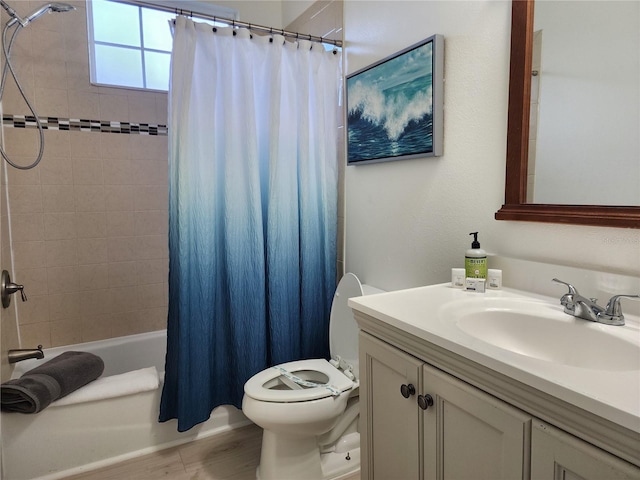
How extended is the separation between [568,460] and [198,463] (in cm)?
167

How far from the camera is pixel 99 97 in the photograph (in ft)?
8.18

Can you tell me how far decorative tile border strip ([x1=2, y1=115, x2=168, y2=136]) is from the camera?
2.34 meters

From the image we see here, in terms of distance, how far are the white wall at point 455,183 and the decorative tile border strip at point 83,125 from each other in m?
1.35

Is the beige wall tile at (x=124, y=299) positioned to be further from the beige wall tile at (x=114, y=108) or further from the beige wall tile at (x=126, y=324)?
the beige wall tile at (x=114, y=108)

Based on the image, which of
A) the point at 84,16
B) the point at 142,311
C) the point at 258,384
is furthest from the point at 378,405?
A: the point at 84,16

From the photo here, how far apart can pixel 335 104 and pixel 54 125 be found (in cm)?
161

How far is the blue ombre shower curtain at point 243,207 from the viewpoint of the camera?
186 cm

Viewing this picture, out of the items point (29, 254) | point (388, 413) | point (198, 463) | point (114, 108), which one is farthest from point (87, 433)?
point (114, 108)

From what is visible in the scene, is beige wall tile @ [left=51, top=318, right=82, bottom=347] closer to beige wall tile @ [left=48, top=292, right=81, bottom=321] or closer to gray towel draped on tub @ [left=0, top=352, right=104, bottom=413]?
beige wall tile @ [left=48, top=292, right=81, bottom=321]

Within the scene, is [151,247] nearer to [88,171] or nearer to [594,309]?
[88,171]

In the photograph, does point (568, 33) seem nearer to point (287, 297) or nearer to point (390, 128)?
point (390, 128)

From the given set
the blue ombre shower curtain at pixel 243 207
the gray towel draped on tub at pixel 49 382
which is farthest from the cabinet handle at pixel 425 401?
the gray towel draped on tub at pixel 49 382

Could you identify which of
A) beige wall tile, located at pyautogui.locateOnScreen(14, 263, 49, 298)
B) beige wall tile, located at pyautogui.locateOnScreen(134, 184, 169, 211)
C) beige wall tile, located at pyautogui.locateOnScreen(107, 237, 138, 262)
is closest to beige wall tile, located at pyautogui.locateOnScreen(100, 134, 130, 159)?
beige wall tile, located at pyautogui.locateOnScreen(134, 184, 169, 211)

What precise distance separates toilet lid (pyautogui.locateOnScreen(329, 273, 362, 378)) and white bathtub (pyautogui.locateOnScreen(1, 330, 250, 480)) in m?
0.69
